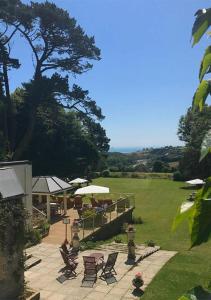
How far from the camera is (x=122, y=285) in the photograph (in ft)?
47.7

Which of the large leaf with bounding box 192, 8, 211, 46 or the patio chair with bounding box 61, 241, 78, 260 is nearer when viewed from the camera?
the large leaf with bounding box 192, 8, 211, 46

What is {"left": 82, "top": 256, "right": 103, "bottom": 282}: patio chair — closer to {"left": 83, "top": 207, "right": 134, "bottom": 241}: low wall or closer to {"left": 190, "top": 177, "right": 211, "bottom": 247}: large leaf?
{"left": 83, "top": 207, "right": 134, "bottom": 241}: low wall

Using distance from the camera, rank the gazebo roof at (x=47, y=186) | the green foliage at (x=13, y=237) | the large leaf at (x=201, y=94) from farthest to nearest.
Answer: the gazebo roof at (x=47, y=186), the green foliage at (x=13, y=237), the large leaf at (x=201, y=94)

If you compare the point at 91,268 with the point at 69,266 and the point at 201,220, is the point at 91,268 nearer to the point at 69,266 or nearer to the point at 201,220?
the point at 69,266

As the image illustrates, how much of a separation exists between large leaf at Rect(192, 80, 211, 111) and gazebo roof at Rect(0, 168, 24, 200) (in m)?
12.0

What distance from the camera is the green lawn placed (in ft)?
46.8

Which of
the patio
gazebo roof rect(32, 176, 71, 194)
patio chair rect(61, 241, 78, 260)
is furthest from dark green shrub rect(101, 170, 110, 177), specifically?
patio chair rect(61, 241, 78, 260)

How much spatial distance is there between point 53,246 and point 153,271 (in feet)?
18.1

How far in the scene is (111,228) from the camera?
998 inches

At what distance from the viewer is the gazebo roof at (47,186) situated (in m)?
25.7

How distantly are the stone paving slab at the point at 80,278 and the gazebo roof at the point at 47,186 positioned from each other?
639 centimetres

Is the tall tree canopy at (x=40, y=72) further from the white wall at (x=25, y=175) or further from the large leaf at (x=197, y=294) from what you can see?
the large leaf at (x=197, y=294)

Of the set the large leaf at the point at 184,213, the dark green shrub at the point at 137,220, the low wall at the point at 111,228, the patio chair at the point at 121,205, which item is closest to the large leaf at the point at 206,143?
the large leaf at the point at 184,213

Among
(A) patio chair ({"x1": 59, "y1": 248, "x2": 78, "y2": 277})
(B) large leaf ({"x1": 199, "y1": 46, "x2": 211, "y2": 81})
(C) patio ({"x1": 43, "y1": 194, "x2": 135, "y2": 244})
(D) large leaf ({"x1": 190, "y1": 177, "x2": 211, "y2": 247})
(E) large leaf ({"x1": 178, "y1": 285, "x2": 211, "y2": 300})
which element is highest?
(B) large leaf ({"x1": 199, "y1": 46, "x2": 211, "y2": 81})
